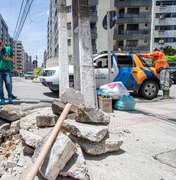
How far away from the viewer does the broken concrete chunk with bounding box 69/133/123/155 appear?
9.23 ft

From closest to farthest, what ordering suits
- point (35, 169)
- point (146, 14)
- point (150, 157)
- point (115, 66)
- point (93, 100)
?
1. point (35, 169)
2. point (150, 157)
3. point (93, 100)
4. point (115, 66)
5. point (146, 14)

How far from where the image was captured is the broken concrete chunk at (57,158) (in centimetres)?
221

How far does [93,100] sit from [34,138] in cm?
224

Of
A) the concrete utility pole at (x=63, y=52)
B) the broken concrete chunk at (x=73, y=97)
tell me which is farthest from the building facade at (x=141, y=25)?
the broken concrete chunk at (x=73, y=97)

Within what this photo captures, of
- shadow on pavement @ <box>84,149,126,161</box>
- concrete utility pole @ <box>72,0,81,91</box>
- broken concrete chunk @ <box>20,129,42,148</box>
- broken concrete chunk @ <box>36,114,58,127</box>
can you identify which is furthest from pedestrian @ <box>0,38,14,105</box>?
shadow on pavement @ <box>84,149,126,161</box>

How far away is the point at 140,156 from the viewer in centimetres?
299

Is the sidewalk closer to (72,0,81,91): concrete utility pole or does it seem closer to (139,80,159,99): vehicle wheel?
(72,0,81,91): concrete utility pole

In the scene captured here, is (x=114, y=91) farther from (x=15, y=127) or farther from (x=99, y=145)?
(x=99, y=145)

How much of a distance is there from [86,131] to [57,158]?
69cm

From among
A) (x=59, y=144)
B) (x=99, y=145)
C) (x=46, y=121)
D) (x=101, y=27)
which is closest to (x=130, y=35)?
(x=101, y=27)

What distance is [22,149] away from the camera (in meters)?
3.05

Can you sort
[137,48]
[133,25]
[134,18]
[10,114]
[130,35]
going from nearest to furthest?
[10,114]
[134,18]
[130,35]
[137,48]
[133,25]

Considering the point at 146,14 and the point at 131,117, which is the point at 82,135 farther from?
the point at 146,14

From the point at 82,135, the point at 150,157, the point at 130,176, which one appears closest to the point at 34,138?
the point at 82,135
